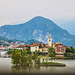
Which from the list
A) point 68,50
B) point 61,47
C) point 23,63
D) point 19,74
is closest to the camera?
point 19,74

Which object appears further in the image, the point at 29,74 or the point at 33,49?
the point at 33,49

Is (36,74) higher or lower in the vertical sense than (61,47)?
lower

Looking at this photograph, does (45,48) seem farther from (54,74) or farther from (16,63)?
(54,74)

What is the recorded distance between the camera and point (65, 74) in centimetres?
6259

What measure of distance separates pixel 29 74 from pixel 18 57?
21.7 m

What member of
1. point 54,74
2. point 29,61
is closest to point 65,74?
point 54,74

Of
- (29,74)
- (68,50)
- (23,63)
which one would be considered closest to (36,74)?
(29,74)

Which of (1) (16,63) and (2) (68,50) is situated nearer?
(1) (16,63)

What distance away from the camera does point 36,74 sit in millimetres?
61406

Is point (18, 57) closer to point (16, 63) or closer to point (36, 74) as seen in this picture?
point (16, 63)

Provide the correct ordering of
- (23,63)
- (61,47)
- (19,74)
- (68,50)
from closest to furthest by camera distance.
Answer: (19,74), (23,63), (68,50), (61,47)

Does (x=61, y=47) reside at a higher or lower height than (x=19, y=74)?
higher

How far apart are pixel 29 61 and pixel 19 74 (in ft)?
71.7

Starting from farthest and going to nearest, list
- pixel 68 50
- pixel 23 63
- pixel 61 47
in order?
pixel 61 47, pixel 68 50, pixel 23 63
